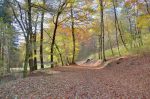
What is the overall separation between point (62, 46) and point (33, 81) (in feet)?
85.1

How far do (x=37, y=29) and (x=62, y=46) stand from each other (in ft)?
37.9

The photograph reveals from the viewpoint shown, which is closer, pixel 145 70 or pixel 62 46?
pixel 145 70

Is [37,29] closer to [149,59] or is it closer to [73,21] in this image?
[73,21]

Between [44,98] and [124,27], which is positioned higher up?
[124,27]

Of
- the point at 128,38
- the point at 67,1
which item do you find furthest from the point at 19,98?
the point at 128,38

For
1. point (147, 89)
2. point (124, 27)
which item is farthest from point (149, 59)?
point (124, 27)

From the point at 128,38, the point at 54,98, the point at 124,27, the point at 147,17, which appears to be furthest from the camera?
the point at 124,27

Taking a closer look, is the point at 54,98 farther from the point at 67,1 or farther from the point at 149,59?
the point at 67,1

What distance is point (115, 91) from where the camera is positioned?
1109cm

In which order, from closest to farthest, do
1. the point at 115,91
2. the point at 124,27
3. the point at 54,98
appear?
the point at 54,98, the point at 115,91, the point at 124,27

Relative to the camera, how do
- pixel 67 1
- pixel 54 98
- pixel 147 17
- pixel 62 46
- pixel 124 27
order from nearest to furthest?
1. pixel 54 98
2. pixel 147 17
3. pixel 67 1
4. pixel 62 46
5. pixel 124 27

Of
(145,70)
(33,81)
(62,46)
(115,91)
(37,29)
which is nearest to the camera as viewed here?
(115,91)

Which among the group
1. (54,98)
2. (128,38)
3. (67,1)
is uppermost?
(67,1)

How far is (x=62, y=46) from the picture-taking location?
1532 inches
